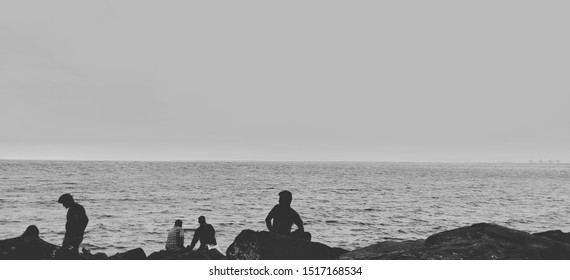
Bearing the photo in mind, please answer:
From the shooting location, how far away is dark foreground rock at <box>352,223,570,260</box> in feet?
37.3

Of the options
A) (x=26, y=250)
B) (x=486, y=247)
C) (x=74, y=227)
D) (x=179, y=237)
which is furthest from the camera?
(x=179, y=237)

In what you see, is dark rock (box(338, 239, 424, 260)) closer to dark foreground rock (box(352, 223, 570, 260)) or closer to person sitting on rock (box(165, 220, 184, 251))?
dark foreground rock (box(352, 223, 570, 260))

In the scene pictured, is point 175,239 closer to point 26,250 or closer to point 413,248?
point 26,250

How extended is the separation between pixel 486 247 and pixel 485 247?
0.08ft

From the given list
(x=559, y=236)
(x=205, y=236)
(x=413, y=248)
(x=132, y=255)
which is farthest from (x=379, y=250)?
(x=132, y=255)

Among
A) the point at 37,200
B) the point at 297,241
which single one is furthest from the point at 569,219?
the point at 37,200

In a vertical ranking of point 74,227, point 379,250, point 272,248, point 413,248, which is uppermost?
point 74,227

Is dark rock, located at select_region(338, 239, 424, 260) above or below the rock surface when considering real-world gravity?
above

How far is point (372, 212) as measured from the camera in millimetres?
46531

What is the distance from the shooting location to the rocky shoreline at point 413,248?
1154 cm

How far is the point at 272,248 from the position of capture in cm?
1302

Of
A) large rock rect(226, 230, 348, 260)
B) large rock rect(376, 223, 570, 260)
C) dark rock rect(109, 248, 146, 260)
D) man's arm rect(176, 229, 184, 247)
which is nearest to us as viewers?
large rock rect(376, 223, 570, 260)

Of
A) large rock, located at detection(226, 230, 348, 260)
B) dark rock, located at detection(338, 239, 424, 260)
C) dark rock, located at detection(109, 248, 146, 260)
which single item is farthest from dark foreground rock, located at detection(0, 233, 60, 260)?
dark rock, located at detection(338, 239, 424, 260)
